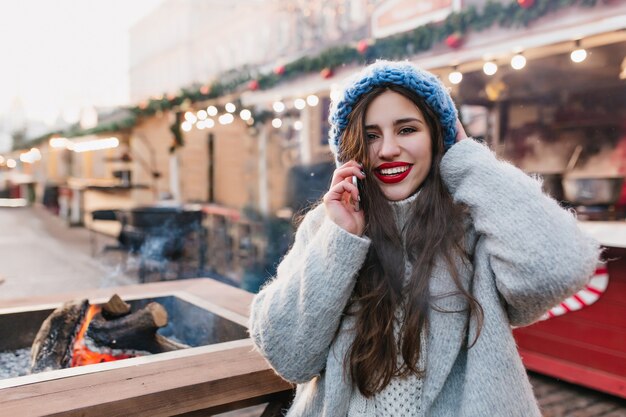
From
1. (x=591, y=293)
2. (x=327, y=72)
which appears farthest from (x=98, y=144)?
(x=591, y=293)

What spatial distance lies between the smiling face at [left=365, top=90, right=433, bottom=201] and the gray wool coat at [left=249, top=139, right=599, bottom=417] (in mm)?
87

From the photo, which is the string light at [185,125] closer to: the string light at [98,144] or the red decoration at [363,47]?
the string light at [98,144]

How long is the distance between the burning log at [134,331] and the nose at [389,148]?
1.56 meters

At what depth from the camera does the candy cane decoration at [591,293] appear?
3930mm

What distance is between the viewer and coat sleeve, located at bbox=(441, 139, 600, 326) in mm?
1228

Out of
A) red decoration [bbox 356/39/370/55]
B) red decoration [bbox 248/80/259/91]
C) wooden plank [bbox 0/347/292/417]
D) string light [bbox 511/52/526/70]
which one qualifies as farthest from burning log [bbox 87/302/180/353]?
red decoration [bbox 248/80/259/91]

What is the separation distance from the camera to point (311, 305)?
1.33 meters

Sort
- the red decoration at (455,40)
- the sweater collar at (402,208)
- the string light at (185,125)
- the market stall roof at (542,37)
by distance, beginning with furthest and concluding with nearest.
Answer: the string light at (185,125)
the red decoration at (455,40)
the market stall roof at (542,37)
the sweater collar at (402,208)

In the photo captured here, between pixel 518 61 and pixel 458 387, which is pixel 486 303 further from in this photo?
pixel 518 61

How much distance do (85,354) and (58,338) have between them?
17 centimetres

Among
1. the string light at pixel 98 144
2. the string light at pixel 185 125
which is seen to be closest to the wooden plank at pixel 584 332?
the string light at pixel 185 125

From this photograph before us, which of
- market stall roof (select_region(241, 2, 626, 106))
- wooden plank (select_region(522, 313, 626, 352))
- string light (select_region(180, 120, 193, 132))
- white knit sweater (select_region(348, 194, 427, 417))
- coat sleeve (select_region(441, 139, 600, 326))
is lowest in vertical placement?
wooden plank (select_region(522, 313, 626, 352))

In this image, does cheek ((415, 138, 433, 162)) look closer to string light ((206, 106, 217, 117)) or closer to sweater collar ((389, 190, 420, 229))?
sweater collar ((389, 190, 420, 229))

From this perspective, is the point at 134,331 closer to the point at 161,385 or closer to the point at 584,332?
the point at 161,385
